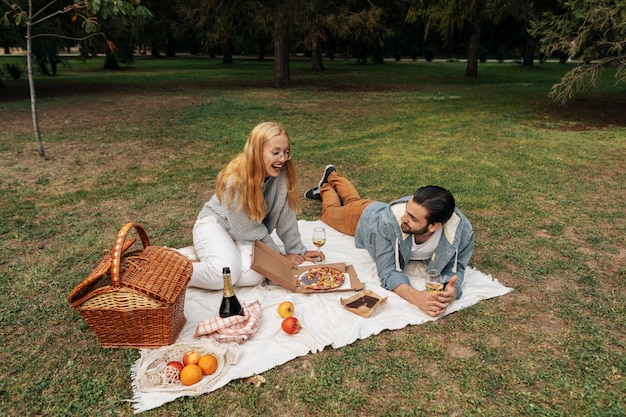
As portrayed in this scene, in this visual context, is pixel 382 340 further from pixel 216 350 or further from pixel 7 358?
pixel 7 358

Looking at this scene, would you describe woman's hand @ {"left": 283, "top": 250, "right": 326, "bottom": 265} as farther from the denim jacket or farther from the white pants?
the denim jacket

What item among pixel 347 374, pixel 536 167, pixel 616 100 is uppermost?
pixel 616 100

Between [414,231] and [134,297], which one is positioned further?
[414,231]

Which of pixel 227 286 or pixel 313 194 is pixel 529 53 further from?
pixel 227 286

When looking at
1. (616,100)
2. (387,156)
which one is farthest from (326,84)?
(387,156)

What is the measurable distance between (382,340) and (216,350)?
3.76ft

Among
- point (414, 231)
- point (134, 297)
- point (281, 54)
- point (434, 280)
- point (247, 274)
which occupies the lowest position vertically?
point (247, 274)

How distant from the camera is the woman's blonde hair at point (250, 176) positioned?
343cm

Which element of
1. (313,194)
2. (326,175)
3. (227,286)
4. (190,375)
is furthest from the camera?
(313,194)

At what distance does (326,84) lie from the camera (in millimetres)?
19781

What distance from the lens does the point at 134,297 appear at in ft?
8.68

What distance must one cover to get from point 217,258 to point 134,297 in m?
0.97

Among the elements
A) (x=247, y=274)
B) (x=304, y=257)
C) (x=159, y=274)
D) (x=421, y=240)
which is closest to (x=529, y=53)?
(x=421, y=240)

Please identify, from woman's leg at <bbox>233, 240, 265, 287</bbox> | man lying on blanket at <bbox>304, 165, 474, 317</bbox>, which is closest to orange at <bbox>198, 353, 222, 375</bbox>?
woman's leg at <bbox>233, 240, 265, 287</bbox>
